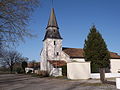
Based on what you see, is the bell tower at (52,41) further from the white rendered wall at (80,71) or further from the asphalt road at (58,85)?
the asphalt road at (58,85)

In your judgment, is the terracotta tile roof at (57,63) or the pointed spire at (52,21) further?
the pointed spire at (52,21)

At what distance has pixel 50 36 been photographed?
38594 mm

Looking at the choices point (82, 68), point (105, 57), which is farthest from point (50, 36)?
point (82, 68)

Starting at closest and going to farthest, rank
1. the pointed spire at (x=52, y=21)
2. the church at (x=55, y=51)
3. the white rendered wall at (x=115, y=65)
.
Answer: the white rendered wall at (x=115, y=65)
the church at (x=55, y=51)
the pointed spire at (x=52, y=21)

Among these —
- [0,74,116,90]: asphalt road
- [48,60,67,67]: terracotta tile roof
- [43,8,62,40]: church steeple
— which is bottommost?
[0,74,116,90]: asphalt road

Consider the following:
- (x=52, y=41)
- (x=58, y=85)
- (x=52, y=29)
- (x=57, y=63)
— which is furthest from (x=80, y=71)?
(x=52, y=29)

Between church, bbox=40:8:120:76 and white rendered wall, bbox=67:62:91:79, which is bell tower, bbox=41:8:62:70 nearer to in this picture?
church, bbox=40:8:120:76

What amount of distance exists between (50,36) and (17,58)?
35932 millimetres

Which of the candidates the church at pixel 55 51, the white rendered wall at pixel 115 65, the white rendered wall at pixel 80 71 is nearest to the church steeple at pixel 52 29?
the church at pixel 55 51

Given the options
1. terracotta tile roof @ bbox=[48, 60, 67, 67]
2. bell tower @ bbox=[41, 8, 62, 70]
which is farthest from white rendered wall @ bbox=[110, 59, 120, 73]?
bell tower @ bbox=[41, 8, 62, 70]

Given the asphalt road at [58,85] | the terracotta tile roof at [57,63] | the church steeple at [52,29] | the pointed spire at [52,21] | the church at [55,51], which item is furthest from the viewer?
the pointed spire at [52,21]

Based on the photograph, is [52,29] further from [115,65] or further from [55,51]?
[115,65]

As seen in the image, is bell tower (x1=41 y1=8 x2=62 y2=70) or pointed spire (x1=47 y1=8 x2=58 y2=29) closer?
bell tower (x1=41 y1=8 x2=62 y2=70)

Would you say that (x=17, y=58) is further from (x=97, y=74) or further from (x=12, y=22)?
(x=12, y=22)
